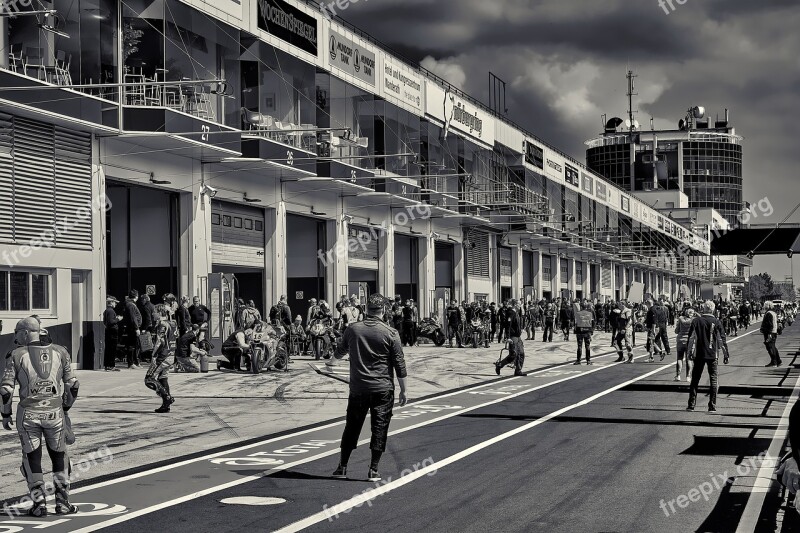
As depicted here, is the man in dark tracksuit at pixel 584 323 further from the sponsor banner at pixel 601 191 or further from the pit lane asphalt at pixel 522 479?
the sponsor banner at pixel 601 191

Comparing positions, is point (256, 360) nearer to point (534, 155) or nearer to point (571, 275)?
point (534, 155)

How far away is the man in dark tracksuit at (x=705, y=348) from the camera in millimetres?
16562

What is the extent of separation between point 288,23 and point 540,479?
26.1m

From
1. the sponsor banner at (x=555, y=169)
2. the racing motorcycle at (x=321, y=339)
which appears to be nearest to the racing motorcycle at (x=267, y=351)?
the racing motorcycle at (x=321, y=339)

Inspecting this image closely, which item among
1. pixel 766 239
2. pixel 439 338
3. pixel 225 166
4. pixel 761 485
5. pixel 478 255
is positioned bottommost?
pixel 761 485

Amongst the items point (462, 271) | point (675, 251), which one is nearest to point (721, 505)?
point (462, 271)

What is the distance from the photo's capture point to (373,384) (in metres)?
10.3

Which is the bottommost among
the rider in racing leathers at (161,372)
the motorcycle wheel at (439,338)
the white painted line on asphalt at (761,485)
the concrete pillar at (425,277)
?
the white painted line on asphalt at (761,485)

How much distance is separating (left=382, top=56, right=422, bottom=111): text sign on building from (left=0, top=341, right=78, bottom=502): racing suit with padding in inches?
1323

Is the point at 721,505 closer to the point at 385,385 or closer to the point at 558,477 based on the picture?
the point at 558,477

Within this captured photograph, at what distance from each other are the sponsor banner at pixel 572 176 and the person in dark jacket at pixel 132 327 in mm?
49022

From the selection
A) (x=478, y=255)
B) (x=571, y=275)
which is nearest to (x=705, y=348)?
(x=478, y=255)

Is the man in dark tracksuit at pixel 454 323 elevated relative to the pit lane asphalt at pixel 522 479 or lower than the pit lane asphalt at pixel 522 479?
elevated

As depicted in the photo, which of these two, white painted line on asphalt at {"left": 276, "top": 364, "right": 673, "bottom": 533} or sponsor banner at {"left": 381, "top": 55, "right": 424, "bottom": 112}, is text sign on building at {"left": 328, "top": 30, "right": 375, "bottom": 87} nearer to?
sponsor banner at {"left": 381, "top": 55, "right": 424, "bottom": 112}
